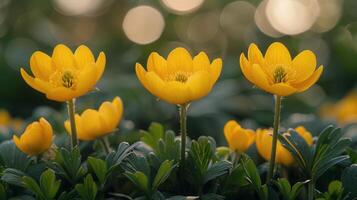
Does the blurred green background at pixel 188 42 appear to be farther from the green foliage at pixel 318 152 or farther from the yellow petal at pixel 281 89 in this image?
the yellow petal at pixel 281 89

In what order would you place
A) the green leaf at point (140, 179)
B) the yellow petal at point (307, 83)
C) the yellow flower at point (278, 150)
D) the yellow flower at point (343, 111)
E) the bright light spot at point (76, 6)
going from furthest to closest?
the bright light spot at point (76, 6)
the yellow flower at point (343, 111)
the yellow flower at point (278, 150)
the yellow petal at point (307, 83)
the green leaf at point (140, 179)

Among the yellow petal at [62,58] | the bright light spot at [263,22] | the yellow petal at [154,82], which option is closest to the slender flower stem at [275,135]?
the yellow petal at [154,82]

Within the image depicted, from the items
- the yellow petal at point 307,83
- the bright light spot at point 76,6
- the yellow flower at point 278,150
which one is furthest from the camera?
the bright light spot at point 76,6

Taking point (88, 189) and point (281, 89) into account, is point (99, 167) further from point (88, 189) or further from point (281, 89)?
point (281, 89)

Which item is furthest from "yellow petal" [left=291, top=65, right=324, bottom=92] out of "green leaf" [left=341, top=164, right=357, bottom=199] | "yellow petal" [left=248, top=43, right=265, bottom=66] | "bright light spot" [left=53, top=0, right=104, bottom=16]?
"bright light spot" [left=53, top=0, right=104, bottom=16]

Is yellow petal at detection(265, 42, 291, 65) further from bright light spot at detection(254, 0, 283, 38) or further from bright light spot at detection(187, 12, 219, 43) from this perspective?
bright light spot at detection(187, 12, 219, 43)

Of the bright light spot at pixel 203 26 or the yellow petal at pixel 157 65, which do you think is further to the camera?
the bright light spot at pixel 203 26

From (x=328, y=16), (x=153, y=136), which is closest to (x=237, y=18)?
(x=328, y=16)
